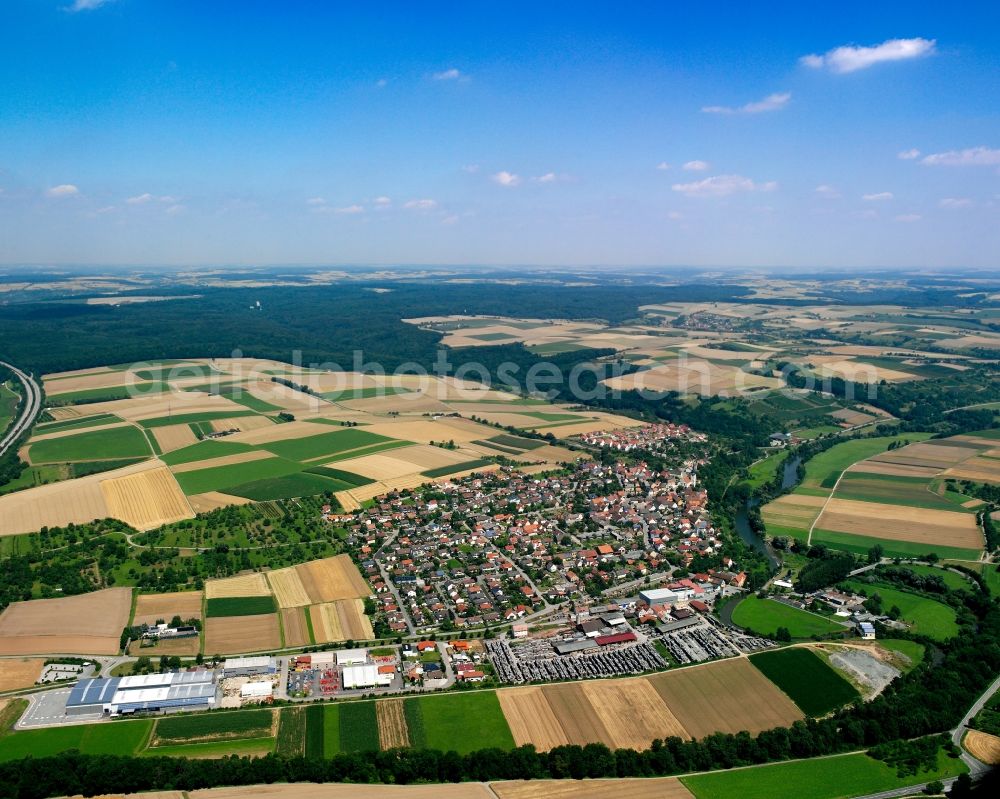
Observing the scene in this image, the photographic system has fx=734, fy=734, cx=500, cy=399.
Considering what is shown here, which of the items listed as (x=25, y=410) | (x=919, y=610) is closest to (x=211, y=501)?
(x=25, y=410)

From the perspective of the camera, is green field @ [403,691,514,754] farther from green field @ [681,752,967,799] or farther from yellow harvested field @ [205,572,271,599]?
yellow harvested field @ [205,572,271,599]

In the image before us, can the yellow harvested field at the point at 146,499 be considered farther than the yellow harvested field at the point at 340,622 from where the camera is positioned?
Yes

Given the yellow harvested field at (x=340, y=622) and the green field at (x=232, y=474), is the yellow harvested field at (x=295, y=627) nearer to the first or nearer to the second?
the yellow harvested field at (x=340, y=622)

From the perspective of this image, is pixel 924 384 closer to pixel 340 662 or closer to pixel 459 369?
pixel 459 369

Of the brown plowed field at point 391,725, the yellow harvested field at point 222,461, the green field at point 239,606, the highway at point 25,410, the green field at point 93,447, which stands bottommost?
the brown plowed field at point 391,725

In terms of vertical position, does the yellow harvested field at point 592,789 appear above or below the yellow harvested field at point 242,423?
below

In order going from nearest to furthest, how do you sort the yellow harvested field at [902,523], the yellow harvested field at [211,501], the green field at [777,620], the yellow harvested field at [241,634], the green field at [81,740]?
1. the green field at [81,740]
2. the yellow harvested field at [241,634]
3. the green field at [777,620]
4. the yellow harvested field at [902,523]
5. the yellow harvested field at [211,501]

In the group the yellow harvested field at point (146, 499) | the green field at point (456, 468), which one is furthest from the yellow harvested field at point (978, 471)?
the yellow harvested field at point (146, 499)
